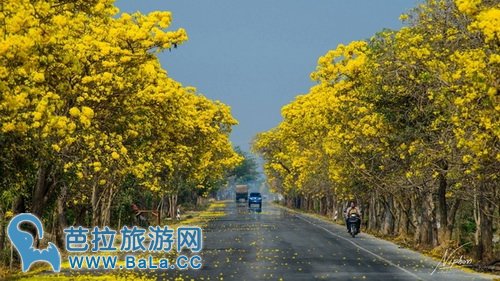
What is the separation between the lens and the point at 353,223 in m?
44.8

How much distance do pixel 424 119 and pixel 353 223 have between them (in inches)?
509

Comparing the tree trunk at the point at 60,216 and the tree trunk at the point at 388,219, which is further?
the tree trunk at the point at 388,219

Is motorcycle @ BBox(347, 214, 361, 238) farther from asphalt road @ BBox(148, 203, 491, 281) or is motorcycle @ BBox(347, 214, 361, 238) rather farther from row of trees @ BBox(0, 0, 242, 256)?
row of trees @ BBox(0, 0, 242, 256)

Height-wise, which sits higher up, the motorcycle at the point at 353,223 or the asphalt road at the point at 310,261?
the motorcycle at the point at 353,223

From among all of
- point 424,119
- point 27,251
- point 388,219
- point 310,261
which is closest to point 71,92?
point 27,251

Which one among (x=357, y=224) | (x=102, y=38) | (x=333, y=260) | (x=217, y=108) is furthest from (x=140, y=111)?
(x=217, y=108)

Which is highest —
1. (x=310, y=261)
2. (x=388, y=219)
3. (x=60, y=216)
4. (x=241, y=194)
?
(x=241, y=194)

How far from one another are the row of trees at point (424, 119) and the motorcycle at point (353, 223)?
2059mm

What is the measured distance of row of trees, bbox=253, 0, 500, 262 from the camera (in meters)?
18.9

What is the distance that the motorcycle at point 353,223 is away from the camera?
44.6 meters

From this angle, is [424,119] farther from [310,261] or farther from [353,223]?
[353,223]

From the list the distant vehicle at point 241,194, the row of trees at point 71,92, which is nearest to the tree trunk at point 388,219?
the row of trees at point 71,92

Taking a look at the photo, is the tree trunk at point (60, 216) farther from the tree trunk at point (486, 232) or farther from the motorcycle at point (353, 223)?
the motorcycle at point (353, 223)

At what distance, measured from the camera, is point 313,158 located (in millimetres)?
68562
